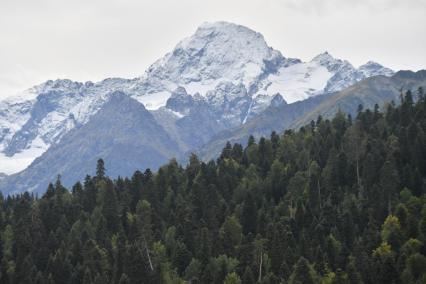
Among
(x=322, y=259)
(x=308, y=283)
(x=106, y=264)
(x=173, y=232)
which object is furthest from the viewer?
(x=173, y=232)

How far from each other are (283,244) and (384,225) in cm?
1932

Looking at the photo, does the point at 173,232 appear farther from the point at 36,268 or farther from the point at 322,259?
the point at 322,259

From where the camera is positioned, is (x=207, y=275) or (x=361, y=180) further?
(x=361, y=180)

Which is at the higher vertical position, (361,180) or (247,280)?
(361,180)

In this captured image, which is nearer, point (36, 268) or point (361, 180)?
point (36, 268)

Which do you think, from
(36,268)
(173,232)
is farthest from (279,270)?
(36,268)

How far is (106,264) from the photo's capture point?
6875 inches

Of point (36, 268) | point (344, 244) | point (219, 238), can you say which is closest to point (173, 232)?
point (219, 238)

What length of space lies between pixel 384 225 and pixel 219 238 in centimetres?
3442

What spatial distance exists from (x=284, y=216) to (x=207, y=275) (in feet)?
113

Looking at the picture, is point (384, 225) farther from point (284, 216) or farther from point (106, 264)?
point (106, 264)

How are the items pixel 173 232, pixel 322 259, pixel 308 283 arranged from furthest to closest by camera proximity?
pixel 173 232, pixel 322 259, pixel 308 283

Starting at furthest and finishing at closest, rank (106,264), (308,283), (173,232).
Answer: (173,232)
(106,264)
(308,283)

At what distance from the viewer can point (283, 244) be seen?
166m
